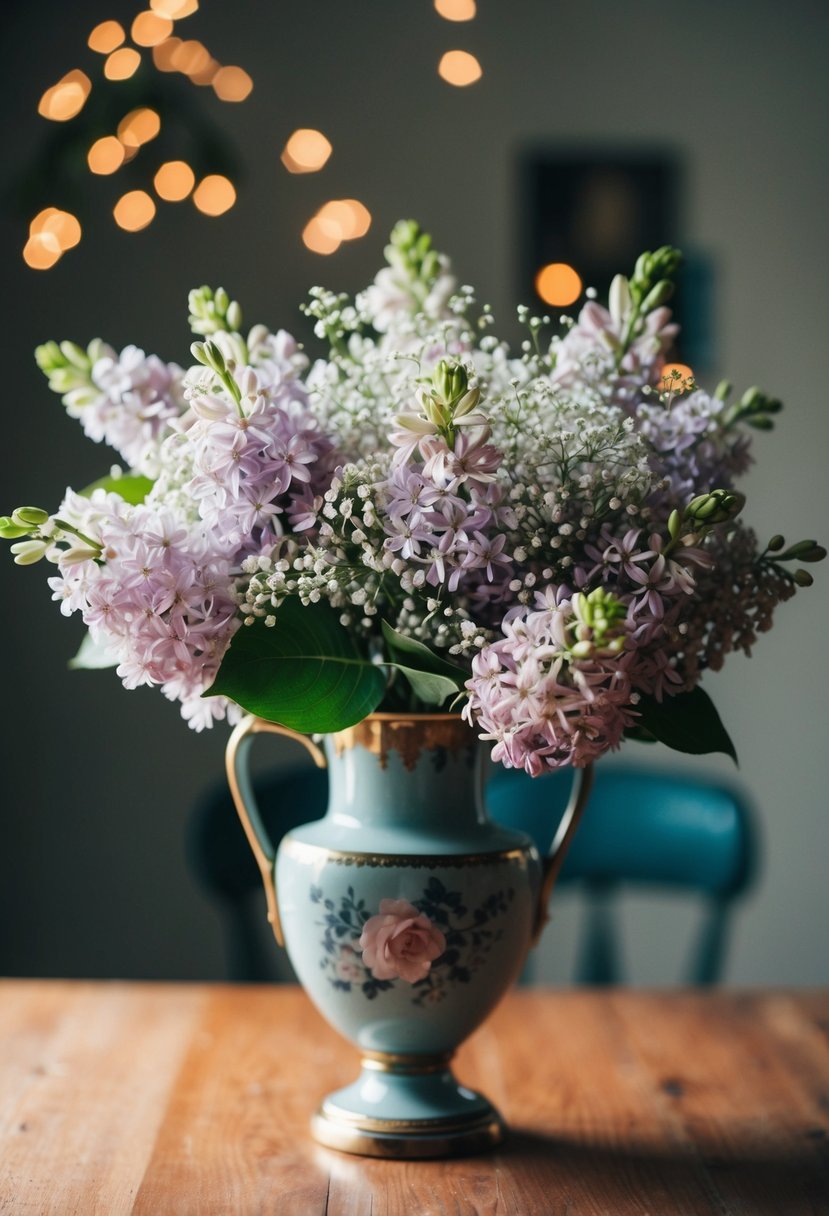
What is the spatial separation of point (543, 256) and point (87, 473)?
1017 millimetres

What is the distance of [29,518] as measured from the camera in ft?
2.64

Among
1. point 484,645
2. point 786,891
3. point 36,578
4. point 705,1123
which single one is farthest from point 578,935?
point 484,645

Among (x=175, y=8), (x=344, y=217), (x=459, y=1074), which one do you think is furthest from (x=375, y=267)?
(x=459, y=1074)

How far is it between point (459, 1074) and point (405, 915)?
1.06 ft

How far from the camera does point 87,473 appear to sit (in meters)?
2.54

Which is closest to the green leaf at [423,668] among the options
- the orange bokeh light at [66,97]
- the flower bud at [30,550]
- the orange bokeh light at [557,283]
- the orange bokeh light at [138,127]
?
the flower bud at [30,550]

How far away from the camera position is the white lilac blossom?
766mm

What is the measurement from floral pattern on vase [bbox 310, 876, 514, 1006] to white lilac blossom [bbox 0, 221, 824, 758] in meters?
0.15

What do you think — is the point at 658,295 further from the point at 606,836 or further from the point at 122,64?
the point at 122,64

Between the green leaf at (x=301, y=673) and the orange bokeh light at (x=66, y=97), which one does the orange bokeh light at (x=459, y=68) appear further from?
the green leaf at (x=301, y=673)

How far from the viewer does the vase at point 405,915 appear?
0.88 m

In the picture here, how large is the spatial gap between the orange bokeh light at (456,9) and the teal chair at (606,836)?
1508mm

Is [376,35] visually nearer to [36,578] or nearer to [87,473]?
[87,473]

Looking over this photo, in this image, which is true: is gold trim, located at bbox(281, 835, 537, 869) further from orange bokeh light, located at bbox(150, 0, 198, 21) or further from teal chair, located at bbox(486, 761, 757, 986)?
orange bokeh light, located at bbox(150, 0, 198, 21)
